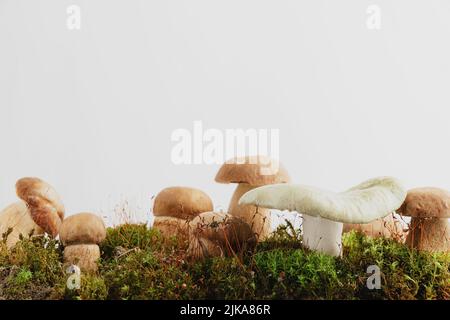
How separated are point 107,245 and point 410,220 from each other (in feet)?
7.67

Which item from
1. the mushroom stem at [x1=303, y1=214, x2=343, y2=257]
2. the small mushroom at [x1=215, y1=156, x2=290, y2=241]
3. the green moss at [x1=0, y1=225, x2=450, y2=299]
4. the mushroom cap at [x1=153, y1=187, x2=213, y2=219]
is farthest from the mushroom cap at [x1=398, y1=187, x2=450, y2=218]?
the mushroom cap at [x1=153, y1=187, x2=213, y2=219]

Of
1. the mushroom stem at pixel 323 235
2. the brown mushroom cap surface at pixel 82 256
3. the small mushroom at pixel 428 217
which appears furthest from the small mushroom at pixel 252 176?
the brown mushroom cap surface at pixel 82 256

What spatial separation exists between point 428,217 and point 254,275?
137cm

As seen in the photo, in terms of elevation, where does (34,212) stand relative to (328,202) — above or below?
below

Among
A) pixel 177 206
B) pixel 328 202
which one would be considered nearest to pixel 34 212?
pixel 177 206

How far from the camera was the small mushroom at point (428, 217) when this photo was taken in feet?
11.9

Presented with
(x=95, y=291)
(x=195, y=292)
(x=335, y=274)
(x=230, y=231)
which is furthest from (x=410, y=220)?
(x=95, y=291)

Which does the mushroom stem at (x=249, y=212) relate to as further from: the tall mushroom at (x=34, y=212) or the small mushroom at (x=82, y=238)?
the tall mushroom at (x=34, y=212)

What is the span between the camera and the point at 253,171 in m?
4.25

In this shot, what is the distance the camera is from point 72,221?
375 cm

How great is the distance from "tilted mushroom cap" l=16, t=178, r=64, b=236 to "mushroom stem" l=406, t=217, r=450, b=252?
8.76 ft

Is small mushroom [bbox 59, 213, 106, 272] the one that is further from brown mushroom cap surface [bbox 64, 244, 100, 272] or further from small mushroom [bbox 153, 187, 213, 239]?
small mushroom [bbox 153, 187, 213, 239]

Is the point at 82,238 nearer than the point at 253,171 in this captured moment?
Yes

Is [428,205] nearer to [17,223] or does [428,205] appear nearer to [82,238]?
[82,238]
